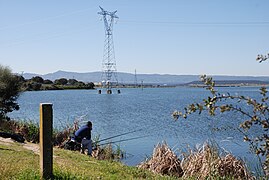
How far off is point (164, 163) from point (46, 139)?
22.8 ft

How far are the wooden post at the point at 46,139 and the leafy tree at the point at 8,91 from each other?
640 inches

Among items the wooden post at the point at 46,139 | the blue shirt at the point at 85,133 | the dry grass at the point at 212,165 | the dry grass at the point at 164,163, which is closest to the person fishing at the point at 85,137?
the blue shirt at the point at 85,133

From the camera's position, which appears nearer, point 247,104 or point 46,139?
point 247,104

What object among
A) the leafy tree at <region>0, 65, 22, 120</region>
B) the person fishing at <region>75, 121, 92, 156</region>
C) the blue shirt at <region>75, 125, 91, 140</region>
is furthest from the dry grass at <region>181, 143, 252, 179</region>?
the leafy tree at <region>0, 65, 22, 120</region>

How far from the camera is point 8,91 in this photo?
22.5 metres

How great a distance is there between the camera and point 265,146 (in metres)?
3.83

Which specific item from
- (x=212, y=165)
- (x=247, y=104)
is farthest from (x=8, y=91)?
(x=247, y=104)

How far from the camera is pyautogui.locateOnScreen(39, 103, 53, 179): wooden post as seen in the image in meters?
6.62

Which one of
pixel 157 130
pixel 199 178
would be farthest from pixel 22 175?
pixel 157 130

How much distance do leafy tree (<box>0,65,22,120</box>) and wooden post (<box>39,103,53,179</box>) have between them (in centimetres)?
1627

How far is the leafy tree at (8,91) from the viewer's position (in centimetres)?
2238

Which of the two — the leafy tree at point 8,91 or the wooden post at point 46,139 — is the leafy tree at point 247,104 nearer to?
the wooden post at point 46,139

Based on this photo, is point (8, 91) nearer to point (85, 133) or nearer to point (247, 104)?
point (85, 133)

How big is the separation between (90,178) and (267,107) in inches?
172
